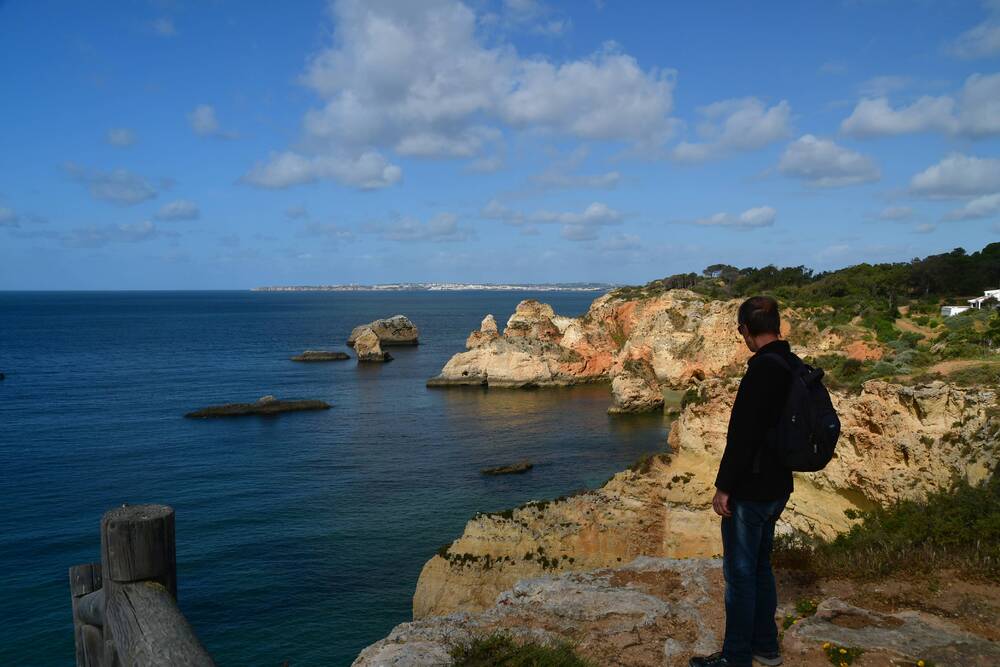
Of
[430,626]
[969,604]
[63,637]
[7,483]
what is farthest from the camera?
[7,483]

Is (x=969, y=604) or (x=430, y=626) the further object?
(x=430, y=626)

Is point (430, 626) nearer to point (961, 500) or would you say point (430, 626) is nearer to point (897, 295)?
point (961, 500)

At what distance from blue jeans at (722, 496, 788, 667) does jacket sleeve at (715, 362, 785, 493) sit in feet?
1.30

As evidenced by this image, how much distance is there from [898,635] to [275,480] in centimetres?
3187

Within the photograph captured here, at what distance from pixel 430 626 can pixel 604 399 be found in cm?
5247

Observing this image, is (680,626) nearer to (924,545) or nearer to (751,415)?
(751,415)

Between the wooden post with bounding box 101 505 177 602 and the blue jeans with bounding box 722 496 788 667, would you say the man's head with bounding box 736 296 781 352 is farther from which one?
the wooden post with bounding box 101 505 177 602

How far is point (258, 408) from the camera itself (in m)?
51.1

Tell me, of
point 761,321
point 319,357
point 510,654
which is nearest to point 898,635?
point 761,321

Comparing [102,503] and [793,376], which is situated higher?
Result: [793,376]

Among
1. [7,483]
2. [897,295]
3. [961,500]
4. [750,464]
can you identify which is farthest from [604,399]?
[750,464]

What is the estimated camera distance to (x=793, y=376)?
197 inches

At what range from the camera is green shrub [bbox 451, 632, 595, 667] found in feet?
18.7

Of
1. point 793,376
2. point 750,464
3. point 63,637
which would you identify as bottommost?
point 63,637
